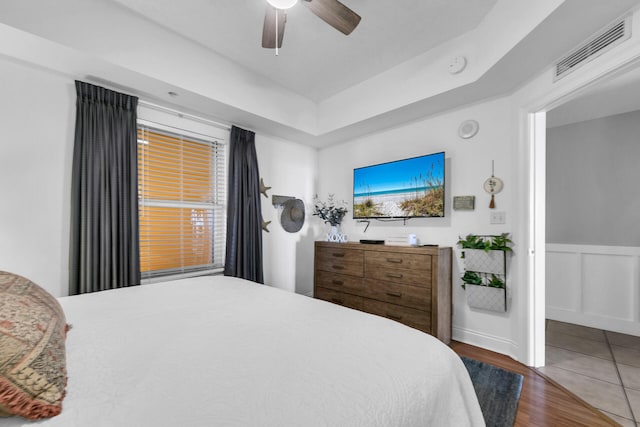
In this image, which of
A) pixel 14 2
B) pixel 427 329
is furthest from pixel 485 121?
pixel 14 2

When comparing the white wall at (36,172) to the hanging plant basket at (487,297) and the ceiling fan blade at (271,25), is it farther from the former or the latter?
the hanging plant basket at (487,297)

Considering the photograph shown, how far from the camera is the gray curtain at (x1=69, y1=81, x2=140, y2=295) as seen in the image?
→ 220 centimetres

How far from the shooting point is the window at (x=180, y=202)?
270 cm

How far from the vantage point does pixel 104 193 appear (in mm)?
2291

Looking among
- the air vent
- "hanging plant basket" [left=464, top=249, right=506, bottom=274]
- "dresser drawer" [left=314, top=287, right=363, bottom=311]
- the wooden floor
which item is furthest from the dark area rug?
the air vent

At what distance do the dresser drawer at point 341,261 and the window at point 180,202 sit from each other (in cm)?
115

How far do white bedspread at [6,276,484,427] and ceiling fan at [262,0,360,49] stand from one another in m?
1.69

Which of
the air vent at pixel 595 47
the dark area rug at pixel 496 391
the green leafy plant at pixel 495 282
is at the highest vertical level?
the air vent at pixel 595 47

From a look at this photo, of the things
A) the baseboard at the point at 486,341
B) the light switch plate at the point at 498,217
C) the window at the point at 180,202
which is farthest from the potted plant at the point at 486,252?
the window at the point at 180,202

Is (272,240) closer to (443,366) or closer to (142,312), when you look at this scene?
(142,312)

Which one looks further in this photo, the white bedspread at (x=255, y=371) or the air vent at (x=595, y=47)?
the air vent at (x=595, y=47)

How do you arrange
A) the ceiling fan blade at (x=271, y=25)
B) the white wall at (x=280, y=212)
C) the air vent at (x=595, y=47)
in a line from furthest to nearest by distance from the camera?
1. the white wall at (x=280, y=212)
2. the ceiling fan blade at (x=271, y=25)
3. the air vent at (x=595, y=47)

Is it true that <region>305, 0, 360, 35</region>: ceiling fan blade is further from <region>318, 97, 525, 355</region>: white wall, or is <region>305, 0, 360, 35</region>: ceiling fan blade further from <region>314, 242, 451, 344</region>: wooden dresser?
<region>314, 242, 451, 344</region>: wooden dresser

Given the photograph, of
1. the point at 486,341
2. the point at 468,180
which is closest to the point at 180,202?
the point at 468,180
